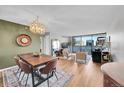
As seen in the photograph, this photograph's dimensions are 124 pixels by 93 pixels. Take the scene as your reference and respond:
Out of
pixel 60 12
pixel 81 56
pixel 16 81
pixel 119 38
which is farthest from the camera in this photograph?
pixel 81 56

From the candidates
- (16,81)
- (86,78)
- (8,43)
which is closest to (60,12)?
(8,43)

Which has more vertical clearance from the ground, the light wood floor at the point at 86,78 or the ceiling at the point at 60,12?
the ceiling at the point at 60,12

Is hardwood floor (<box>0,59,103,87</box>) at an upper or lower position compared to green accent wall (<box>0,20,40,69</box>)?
lower

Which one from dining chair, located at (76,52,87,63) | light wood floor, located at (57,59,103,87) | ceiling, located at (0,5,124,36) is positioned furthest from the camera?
dining chair, located at (76,52,87,63)

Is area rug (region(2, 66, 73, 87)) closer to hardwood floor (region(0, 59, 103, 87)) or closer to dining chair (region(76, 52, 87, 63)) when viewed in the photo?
hardwood floor (region(0, 59, 103, 87))

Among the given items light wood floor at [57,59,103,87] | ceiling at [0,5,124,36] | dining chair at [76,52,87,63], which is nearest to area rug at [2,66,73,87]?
light wood floor at [57,59,103,87]

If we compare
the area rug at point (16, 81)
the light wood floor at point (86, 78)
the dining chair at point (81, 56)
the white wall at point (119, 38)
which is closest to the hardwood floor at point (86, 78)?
the light wood floor at point (86, 78)

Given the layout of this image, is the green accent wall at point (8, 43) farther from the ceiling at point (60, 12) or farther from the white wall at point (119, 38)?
the white wall at point (119, 38)

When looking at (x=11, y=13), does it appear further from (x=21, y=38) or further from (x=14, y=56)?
(x=14, y=56)

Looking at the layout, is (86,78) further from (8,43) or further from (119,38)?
(8,43)

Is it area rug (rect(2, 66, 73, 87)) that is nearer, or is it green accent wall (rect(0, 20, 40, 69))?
area rug (rect(2, 66, 73, 87))
